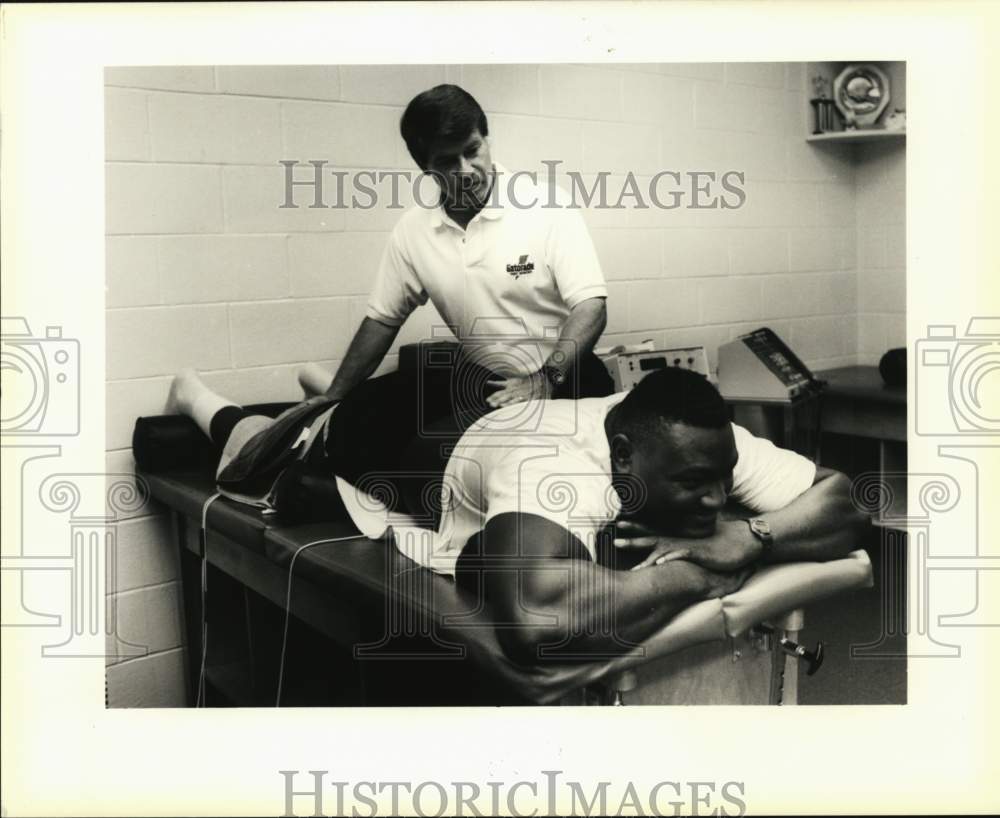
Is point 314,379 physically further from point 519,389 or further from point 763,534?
point 763,534

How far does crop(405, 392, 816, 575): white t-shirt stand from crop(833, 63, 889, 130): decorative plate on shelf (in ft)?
1.87

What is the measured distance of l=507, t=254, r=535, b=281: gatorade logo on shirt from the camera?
5.86ft

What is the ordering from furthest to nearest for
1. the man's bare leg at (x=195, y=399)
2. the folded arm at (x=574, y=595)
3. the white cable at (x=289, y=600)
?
the man's bare leg at (x=195, y=399) < the white cable at (x=289, y=600) < the folded arm at (x=574, y=595)

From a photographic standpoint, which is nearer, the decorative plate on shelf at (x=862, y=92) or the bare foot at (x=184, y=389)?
the decorative plate on shelf at (x=862, y=92)

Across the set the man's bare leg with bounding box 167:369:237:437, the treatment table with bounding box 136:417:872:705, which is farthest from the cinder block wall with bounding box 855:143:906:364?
the man's bare leg with bounding box 167:369:237:437

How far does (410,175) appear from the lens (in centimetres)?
179

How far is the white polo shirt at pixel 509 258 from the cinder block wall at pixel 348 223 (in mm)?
41

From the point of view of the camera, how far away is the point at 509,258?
179 centimetres

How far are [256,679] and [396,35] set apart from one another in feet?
3.73

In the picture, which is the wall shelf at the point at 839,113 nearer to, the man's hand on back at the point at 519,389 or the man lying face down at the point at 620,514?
the man lying face down at the point at 620,514

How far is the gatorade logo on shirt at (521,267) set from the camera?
70.4 inches

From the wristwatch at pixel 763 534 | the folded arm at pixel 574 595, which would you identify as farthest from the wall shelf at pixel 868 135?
the folded arm at pixel 574 595

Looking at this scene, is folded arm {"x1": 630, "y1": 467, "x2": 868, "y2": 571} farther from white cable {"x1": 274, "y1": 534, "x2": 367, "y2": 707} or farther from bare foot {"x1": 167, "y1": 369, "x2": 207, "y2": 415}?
bare foot {"x1": 167, "y1": 369, "x2": 207, "y2": 415}

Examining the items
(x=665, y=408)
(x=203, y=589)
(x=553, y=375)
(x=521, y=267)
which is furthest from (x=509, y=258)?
(x=203, y=589)
